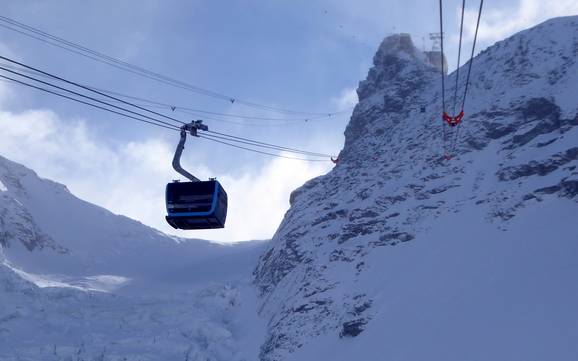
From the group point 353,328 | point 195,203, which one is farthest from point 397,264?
point 195,203

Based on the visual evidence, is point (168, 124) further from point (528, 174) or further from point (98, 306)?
point (98, 306)

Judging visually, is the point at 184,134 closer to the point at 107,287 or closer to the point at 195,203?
the point at 195,203

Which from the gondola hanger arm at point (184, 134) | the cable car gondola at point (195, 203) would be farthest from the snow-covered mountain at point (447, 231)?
the gondola hanger arm at point (184, 134)

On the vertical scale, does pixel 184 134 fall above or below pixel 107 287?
above

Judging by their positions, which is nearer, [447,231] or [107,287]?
[447,231]

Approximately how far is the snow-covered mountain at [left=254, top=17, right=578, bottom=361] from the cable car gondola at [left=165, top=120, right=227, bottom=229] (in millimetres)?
22001

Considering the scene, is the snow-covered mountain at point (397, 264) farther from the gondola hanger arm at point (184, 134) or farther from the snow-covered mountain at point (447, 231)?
the gondola hanger arm at point (184, 134)

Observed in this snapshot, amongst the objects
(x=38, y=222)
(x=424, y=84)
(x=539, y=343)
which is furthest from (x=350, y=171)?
(x=38, y=222)

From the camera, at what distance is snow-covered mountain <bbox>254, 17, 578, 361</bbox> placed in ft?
120

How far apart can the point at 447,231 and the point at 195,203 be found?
37.3 metres

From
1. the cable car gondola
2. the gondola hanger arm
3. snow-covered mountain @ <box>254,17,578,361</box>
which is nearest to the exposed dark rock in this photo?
snow-covered mountain @ <box>254,17,578,361</box>

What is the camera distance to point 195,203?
1535 cm

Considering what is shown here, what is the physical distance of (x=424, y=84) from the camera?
83.3 m

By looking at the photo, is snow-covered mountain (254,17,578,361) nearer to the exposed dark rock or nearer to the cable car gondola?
the exposed dark rock
